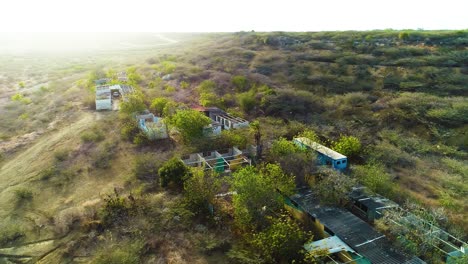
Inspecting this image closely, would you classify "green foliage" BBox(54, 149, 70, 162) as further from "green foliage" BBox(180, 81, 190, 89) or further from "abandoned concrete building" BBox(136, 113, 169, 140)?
"green foliage" BBox(180, 81, 190, 89)

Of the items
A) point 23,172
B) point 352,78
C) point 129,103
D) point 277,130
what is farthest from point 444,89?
point 23,172

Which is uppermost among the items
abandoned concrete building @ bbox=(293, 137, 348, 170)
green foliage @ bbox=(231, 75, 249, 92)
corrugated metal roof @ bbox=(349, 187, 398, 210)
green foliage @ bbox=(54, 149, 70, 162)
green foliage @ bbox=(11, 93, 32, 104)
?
green foliage @ bbox=(231, 75, 249, 92)

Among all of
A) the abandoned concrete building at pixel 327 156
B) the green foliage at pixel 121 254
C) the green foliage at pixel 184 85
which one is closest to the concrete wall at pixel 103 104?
the green foliage at pixel 184 85

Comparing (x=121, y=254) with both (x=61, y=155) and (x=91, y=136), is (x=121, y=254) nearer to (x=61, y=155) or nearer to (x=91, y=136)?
(x=61, y=155)

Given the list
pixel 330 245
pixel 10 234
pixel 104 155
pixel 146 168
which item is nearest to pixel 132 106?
pixel 104 155

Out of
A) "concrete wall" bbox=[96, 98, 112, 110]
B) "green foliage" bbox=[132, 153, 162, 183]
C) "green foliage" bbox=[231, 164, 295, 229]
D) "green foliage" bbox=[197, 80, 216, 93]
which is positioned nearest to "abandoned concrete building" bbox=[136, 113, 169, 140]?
"green foliage" bbox=[132, 153, 162, 183]

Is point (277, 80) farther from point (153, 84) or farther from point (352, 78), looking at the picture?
point (153, 84)
